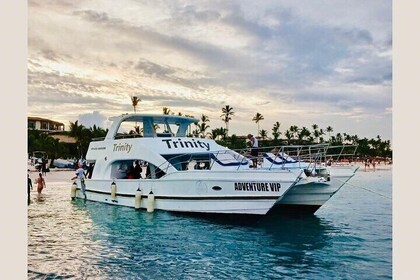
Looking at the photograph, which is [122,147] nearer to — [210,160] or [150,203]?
[150,203]

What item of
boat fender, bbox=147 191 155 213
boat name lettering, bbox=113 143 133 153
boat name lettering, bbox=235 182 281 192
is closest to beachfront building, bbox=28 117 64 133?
boat name lettering, bbox=113 143 133 153

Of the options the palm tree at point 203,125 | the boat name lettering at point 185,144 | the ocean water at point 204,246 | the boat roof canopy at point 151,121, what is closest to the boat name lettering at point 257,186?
the ocean water at point 204,246

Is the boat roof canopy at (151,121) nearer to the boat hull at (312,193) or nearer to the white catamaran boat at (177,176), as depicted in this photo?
the white catamaran boat at (177,176)

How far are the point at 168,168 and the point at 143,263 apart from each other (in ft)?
18.5

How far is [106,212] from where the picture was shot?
1409 centimetres

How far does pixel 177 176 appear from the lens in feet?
41.5

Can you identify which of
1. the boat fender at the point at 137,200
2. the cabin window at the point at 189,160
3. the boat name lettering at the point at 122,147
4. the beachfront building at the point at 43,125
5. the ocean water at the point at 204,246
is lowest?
the ocean water at the point at 204,246

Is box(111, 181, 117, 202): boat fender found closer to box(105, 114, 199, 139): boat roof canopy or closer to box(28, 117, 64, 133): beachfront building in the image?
box(105, 114, 199, 139): boat roof canopy

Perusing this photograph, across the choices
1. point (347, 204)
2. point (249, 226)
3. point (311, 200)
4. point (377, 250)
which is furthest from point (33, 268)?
point (347, 204)

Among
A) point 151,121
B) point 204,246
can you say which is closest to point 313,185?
point 204,246

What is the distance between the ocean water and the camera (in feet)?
23.5

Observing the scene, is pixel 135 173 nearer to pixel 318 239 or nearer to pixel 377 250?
pixel 318 239

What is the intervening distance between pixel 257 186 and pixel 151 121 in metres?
5.86

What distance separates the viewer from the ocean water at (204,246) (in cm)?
716
